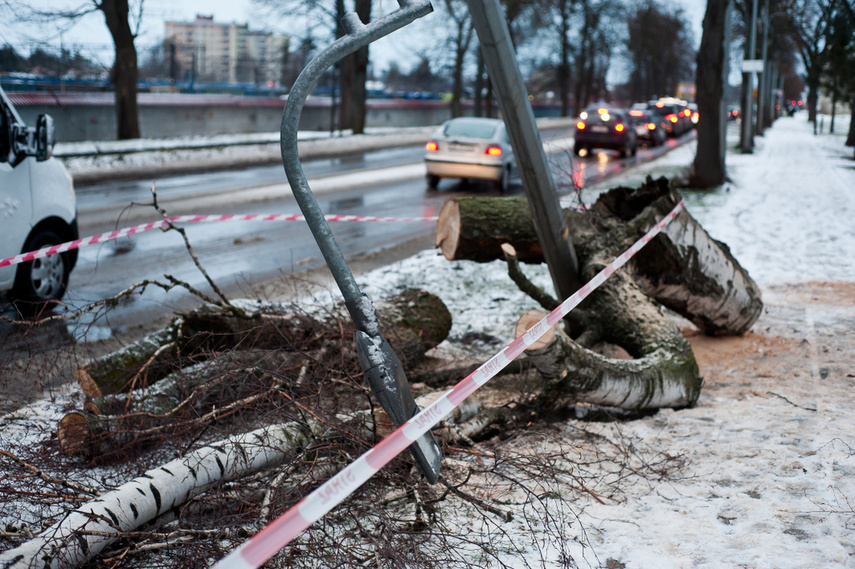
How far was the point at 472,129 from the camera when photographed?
656 inches

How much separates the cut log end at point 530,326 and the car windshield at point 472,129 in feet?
41.2

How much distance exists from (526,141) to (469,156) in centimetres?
1124

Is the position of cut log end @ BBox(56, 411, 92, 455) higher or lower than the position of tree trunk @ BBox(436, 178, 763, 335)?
lower

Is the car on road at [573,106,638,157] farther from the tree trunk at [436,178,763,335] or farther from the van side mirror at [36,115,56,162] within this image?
the van side mirror at [36,115,56,162]

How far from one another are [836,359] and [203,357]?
14.5 ft

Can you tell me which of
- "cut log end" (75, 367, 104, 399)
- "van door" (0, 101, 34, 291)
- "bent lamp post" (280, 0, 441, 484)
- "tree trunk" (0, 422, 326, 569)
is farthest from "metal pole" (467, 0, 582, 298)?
"van door" (0, 101, 34, 291)

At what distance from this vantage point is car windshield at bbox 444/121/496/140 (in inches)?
649

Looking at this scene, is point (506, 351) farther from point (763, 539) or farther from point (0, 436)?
point (0, 436)

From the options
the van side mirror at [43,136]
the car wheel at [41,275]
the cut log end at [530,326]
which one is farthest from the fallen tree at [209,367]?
the van side mirror at [43,136]

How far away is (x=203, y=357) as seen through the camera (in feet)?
14.3

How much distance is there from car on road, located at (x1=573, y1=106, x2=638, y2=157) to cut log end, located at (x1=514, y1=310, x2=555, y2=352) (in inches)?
876

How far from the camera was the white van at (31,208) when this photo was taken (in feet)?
19.7

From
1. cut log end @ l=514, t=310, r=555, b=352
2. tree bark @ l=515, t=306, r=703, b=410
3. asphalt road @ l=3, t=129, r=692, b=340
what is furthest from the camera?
asphalt road @ l=3, t=129, r=692, b=340

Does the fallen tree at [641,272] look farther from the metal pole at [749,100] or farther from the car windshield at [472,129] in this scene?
the metal pole at [749,100]
